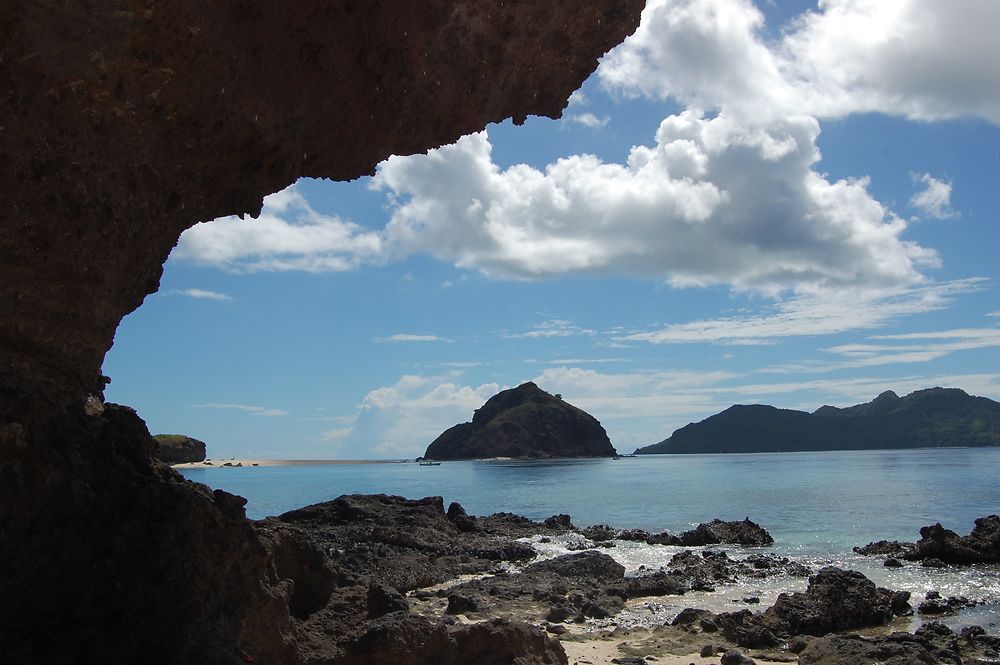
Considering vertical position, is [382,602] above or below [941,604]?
above

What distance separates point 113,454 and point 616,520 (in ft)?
110

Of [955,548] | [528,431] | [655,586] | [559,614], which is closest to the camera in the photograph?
[559,614]

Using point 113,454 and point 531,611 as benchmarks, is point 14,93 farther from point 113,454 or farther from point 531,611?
point 531,611

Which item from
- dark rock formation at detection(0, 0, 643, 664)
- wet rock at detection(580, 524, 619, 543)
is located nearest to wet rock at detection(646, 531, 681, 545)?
wet rock at detection(580, 524, 619, 543)

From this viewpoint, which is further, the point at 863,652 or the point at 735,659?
the point at 863,652

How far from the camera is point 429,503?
92.6ft

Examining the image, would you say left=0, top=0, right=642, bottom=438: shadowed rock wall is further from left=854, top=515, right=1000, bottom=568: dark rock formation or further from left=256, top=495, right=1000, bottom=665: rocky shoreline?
left=854, top=515, right=1000, bottom=568: dark rock formation

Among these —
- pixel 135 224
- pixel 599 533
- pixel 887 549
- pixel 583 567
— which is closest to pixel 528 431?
pixel 599 533

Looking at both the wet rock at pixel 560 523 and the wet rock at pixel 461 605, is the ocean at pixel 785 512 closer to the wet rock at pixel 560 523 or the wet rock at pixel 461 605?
the wet rock at pixel 461 605

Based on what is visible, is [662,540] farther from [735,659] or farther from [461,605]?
[735,659]

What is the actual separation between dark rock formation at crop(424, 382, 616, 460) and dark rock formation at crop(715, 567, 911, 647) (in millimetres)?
137183

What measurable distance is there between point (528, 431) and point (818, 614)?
142m

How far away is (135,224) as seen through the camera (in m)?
5.07

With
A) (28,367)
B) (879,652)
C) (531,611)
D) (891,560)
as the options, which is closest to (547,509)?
(891,560)
